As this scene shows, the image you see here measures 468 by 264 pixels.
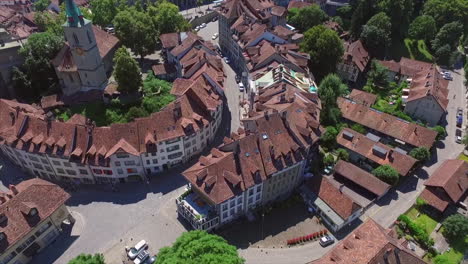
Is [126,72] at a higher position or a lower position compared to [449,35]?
higher

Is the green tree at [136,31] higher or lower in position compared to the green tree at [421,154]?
higher

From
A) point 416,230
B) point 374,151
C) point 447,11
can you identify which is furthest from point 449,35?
point 416,230

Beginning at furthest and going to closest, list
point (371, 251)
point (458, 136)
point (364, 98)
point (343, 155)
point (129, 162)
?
1. point (364, 98)
2. point (458, 136)
3. point (343, 155)
4. point (129, 162)
5. point (371, 251)

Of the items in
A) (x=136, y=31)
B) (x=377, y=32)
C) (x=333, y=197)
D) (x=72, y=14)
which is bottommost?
(x=333, y=197)

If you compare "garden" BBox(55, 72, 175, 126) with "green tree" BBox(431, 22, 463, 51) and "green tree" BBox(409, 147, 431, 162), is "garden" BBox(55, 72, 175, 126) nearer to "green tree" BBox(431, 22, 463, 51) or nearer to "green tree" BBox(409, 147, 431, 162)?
"green tree" BBox(409, 147, 431, 162)

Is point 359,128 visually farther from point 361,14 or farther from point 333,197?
point 361,14

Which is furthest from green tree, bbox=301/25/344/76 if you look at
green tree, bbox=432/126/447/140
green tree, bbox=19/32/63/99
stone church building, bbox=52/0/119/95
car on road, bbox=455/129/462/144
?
green tree, bbox=19/32/63/99

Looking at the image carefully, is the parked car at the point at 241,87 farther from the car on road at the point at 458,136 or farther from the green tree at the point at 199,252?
the car on road at the point at 458,136

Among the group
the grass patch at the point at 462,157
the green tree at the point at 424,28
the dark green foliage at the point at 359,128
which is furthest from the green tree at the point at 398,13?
the grass patch at the point at 462,157
